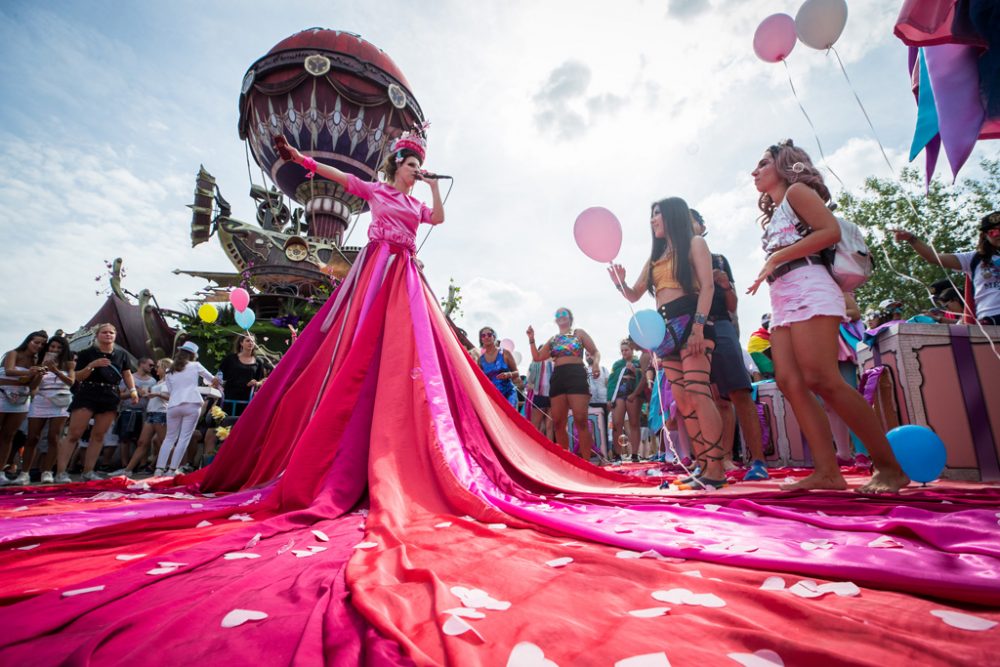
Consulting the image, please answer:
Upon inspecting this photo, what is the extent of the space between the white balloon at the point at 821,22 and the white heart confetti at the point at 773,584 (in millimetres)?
4123

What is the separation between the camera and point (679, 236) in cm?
344

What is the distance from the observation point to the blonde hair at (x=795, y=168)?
282 cm

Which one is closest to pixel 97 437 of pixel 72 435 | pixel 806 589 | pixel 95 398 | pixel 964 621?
pixel 72 435

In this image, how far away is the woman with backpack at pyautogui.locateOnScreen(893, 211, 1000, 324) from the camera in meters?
3.59

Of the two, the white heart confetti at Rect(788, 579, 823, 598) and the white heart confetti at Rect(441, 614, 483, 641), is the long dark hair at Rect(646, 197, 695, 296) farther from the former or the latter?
the white heart confetti at Rect(441, 614, 483, 641)

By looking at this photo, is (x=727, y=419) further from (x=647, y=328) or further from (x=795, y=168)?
(x=795, y=168)

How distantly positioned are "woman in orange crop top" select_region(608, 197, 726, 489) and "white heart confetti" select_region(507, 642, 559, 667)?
8.06 ft

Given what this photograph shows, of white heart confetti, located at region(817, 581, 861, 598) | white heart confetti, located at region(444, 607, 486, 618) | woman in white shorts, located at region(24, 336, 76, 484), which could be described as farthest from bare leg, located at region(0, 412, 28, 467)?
white heart confetti, located at region(817, 581, 861, 598)

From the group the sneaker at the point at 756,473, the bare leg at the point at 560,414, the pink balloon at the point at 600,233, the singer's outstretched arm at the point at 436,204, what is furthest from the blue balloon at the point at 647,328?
the bare leg at the point at 560,414

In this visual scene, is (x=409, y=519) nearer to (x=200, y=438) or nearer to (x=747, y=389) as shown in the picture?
(x=747, y=389)

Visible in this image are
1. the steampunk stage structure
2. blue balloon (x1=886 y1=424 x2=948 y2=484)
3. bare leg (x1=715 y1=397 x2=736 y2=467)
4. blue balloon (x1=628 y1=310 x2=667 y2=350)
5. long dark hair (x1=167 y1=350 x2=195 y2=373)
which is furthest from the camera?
the steampunk stage structure

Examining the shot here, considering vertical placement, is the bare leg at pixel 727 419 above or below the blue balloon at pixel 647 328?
below

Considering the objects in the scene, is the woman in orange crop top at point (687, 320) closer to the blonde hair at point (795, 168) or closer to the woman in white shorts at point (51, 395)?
the blonde hair at point (795, 168)

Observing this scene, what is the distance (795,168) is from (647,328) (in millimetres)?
1377
